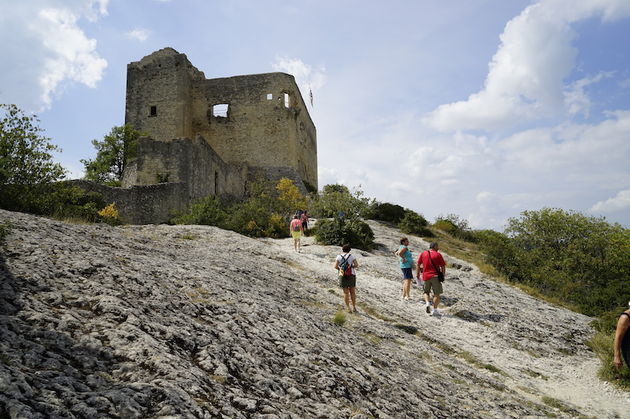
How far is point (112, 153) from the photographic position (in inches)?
1310

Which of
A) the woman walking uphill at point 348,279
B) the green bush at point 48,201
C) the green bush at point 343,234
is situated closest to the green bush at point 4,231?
the woman walking uphill at point 348,279

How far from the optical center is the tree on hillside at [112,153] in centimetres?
3284

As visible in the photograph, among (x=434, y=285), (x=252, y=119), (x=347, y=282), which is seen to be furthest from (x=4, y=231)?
(x=252, y=119)

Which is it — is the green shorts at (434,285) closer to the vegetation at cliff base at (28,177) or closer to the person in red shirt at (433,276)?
the person in red shirt at (433,276)

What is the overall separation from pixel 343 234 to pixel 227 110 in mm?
21905

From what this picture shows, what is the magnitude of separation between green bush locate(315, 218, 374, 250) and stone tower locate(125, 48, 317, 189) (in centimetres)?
1491

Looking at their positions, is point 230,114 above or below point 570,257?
above

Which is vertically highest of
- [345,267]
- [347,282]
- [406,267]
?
[345,267]

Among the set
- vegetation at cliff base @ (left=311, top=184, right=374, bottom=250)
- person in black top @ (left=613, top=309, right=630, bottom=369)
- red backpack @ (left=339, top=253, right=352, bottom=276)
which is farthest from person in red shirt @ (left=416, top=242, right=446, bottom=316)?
vegetation at cliff base @ (left=311, top=184, right=374, bottom=250)

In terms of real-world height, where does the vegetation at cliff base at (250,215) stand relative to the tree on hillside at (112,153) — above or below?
below

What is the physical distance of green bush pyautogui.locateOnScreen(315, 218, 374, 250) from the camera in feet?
63.5

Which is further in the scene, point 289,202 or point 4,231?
point 289,202

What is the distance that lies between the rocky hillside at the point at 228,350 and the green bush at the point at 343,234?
29.9 ft

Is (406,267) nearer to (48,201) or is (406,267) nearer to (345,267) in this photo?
(345,267)
